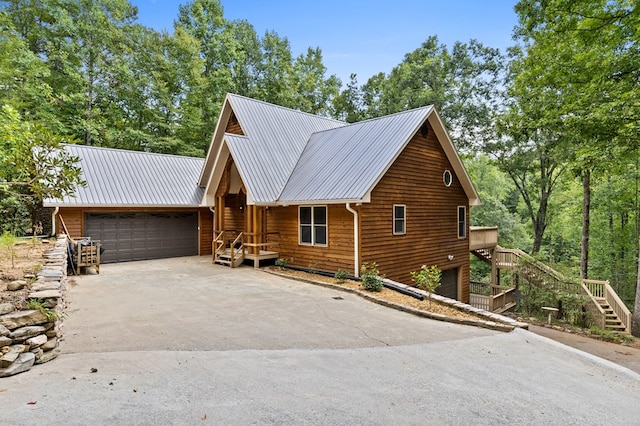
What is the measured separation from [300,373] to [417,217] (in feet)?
29.8

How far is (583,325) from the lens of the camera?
1202 centimetres

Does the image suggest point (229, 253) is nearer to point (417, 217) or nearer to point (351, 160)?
point (351, 160)

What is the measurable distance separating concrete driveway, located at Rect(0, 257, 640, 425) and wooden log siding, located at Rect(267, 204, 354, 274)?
329cm

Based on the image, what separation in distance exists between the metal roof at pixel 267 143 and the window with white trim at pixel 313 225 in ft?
3.98

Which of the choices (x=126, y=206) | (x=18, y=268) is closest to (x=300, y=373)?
(x=18, y=268)

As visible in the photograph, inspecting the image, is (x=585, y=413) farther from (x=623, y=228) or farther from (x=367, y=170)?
(x=623, y=228)

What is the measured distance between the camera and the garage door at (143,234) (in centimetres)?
1349

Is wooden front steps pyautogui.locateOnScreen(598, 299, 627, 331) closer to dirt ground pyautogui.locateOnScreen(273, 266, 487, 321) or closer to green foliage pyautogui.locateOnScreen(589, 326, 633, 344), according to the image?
green foliage pyautogui.locateOnScreen(589, 326, 633, 344)

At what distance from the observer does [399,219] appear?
1162 cm

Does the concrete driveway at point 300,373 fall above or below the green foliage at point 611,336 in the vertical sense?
above

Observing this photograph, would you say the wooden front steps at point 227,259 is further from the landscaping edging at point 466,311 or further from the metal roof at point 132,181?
the landscaping edging at point 466,311

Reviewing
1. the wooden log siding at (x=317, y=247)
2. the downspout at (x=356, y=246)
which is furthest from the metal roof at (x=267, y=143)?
the downspout at (x=356, y=246)

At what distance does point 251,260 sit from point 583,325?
12.0 metres

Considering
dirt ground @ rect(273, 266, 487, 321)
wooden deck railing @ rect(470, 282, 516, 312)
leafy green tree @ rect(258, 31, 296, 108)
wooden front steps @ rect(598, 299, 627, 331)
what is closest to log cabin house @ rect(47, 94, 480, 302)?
dirt ground @ rect(273, 266, 487, 321)
